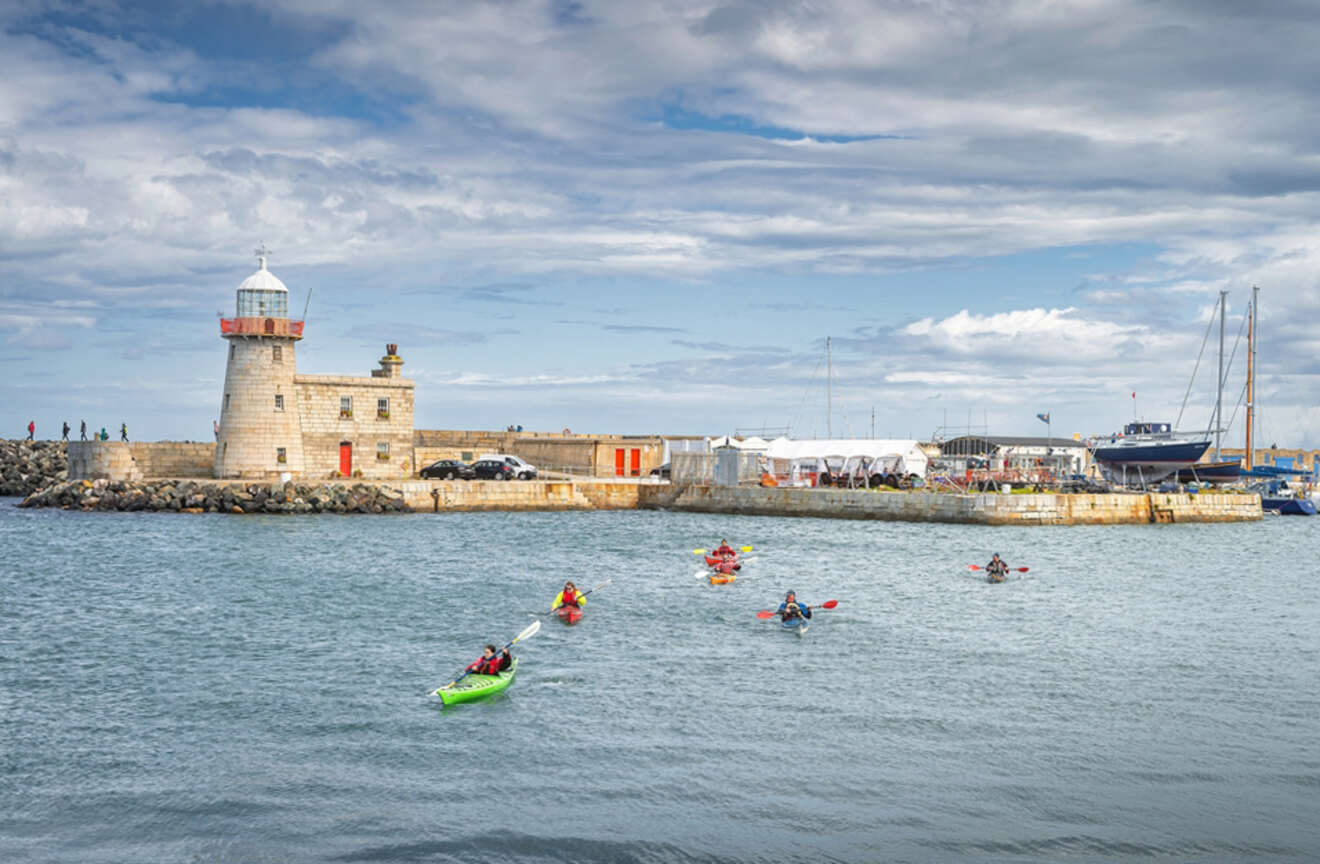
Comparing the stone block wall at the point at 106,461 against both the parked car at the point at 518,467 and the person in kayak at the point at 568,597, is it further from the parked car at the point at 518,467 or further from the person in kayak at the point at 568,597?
the person in kayak at the point at 568,597

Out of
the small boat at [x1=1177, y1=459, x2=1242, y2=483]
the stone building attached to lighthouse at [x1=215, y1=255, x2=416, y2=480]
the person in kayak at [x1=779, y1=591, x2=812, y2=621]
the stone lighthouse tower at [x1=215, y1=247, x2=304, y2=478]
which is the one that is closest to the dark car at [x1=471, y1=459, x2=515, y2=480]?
the stone building attached to lighthouse at [x1=215, y1=255, x2=416, y2=480]

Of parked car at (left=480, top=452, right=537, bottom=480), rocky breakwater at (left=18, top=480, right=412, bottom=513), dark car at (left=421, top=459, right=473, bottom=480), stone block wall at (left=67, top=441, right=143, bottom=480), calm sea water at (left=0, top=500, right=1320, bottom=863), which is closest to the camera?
calm sea water at (left=0, top=500, right=1320, bottom=863)

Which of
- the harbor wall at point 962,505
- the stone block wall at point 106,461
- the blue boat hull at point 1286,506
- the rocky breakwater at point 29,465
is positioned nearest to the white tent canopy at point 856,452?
the harbor wall at point 962,505

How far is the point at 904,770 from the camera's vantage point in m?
17.9

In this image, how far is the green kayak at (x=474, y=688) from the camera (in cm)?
2139

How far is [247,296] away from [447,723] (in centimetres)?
4385

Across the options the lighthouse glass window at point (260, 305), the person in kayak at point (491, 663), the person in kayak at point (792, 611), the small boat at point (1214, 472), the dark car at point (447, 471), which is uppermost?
the lighthouse glass window at point (260, 305)

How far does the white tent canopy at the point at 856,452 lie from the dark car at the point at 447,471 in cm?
1780

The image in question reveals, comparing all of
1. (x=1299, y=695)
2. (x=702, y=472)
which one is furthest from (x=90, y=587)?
(x=702, y=472)

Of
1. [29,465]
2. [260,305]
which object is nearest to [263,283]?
[260,305]

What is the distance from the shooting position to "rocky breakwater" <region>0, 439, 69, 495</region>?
2835 inches

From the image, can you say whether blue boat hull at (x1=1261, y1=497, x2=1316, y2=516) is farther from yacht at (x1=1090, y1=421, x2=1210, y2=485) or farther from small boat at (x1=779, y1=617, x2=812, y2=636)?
small boat at (x1=779, y1=617, x2=812, y2=636)

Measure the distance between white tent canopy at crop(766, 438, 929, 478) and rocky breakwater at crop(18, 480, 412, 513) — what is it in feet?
75.4

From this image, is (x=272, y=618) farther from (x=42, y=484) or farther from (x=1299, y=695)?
(x=42, y=484)
